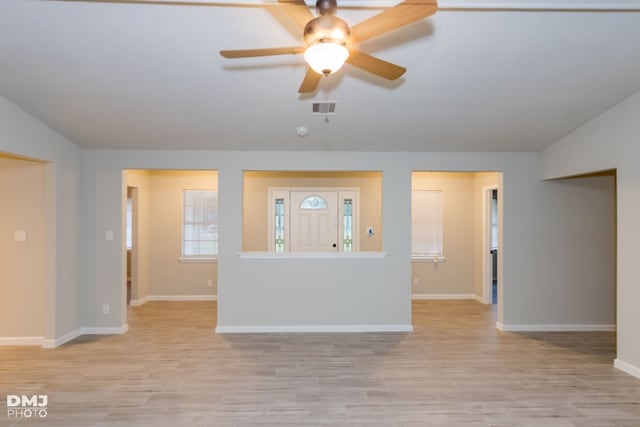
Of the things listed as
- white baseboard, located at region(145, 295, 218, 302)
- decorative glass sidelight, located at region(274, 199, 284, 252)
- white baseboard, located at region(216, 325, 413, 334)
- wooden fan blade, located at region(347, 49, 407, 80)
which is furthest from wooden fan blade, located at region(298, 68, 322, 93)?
white baseboard, located at region(145, 295, 218, 302)

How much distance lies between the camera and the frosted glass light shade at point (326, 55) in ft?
5.77

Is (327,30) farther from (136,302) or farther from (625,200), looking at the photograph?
(136,302)

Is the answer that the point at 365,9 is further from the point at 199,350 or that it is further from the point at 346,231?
the point at 346,231

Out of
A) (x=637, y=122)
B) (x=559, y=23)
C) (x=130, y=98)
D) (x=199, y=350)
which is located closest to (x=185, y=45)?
(x=130, y=98)

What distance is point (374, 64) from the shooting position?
83.2 inches

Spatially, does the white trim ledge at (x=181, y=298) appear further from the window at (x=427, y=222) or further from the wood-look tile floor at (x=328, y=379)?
the window at (x=427, y=222)

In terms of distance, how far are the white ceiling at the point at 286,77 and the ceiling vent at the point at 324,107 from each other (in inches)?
3.0

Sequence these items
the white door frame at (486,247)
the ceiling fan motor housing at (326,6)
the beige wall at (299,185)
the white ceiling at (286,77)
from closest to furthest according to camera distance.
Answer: the ceiling fan motor housing at (326,6), the white ceiling at (286,77), the white door frame at (486,247), the beige wall at (299,185)

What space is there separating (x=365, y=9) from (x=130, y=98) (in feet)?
7.81

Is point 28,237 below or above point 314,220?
below

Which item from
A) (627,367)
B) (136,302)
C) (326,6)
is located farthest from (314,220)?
(326,6)

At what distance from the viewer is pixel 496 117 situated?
391 cm

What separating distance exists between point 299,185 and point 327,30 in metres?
4.85

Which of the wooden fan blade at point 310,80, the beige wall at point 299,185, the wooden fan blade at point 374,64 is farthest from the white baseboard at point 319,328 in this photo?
the wooden fan blade at point 374,64
